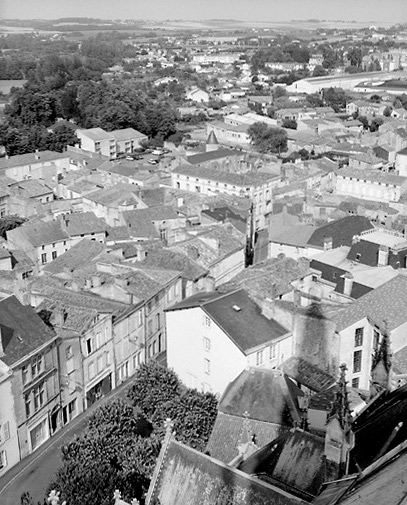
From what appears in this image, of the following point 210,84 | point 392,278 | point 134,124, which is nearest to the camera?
point 392,278

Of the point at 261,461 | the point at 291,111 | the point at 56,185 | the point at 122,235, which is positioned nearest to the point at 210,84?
the point at 291,111

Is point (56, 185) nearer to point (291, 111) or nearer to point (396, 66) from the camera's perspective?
point (291, 111)

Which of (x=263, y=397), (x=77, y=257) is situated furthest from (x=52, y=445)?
(x=77, y=257)

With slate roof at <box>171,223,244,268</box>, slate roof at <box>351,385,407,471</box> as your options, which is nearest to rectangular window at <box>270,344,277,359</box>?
slate roof at <box>351,385,407,471</box>

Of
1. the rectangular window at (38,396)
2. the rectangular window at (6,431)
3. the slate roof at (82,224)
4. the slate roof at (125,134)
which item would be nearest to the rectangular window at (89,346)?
the rectangular window at (38,396)

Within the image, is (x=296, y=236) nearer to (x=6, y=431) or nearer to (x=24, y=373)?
(x=24, y=373)

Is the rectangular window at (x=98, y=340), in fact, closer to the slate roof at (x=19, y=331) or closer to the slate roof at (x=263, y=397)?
the slate roof at (x=19, y=331)
